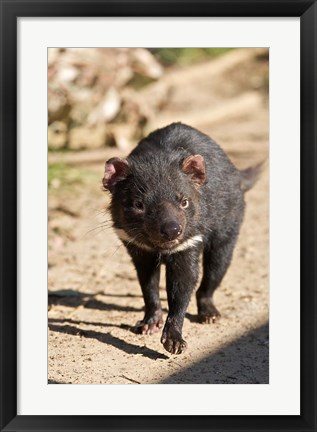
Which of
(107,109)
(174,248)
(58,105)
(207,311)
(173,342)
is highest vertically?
(107,109)

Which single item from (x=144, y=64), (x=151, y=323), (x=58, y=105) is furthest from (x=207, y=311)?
(x=144, y=64)

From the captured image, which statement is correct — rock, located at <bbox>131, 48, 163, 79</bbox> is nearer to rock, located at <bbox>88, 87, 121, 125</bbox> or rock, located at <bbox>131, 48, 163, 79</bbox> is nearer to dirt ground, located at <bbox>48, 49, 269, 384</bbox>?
rock, located at <bbox>88, 87, 121, 125</bbox>

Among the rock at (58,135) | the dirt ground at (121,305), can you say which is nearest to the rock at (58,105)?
the rock at (58,135)

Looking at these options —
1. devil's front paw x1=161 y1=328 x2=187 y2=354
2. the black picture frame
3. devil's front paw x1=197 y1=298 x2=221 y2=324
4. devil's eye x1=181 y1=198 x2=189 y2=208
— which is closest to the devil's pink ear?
devil's eye x1=181 y1=198 x2=189 y2=208

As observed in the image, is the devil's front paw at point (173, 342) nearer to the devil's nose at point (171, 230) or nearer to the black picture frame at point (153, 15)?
the devil's nose at point (171, 230)

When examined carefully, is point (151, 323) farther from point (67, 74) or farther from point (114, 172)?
point (67, 74)

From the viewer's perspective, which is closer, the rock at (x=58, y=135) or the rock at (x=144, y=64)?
the rock at (x=58, y=135)
